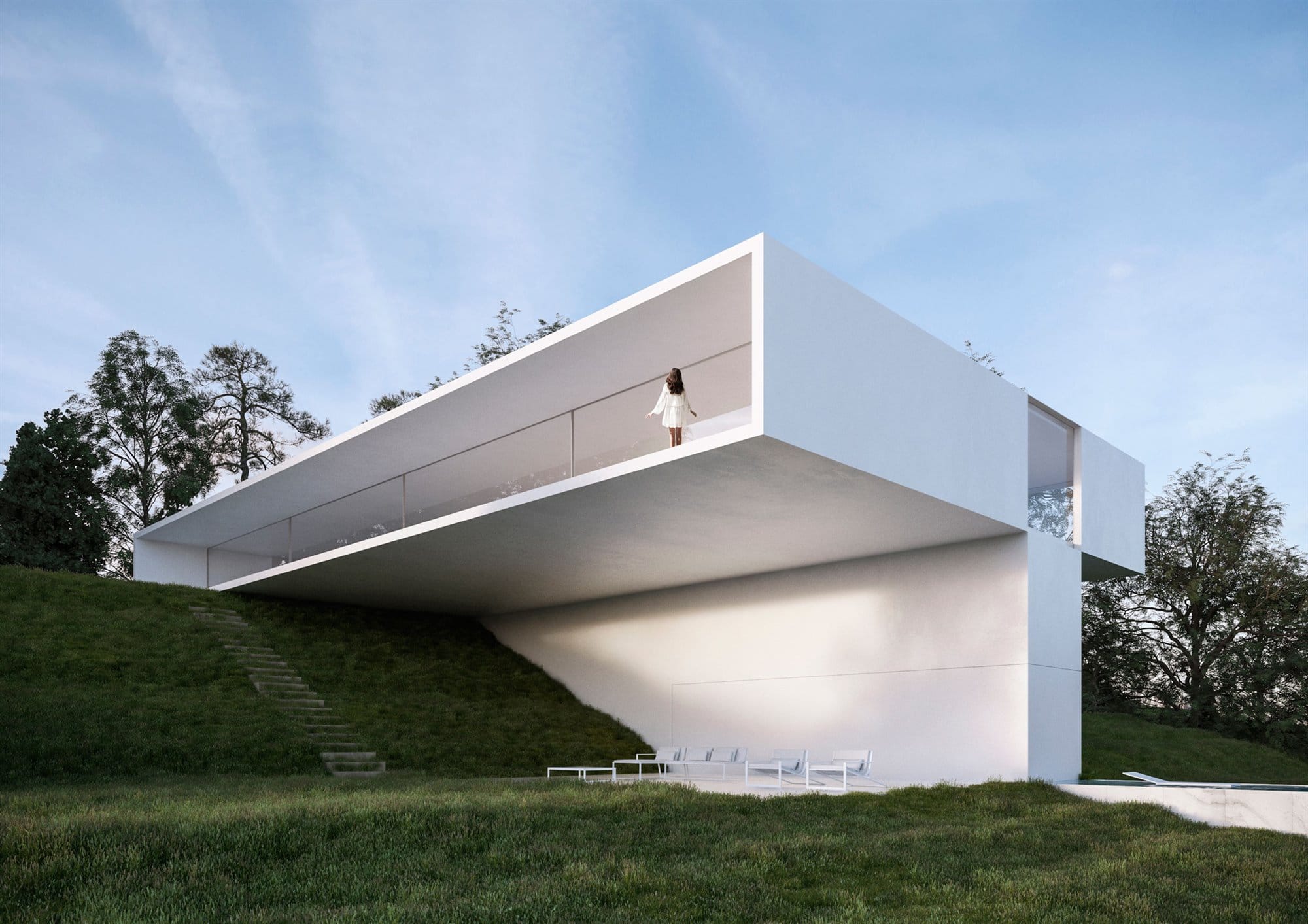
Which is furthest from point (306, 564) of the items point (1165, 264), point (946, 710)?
point (1165, 264)

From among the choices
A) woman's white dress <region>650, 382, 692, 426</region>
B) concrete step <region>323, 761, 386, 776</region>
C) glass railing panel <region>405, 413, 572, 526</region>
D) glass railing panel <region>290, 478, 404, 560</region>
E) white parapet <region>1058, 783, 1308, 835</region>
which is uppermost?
woman's white dress <region>650, 382, 692, 426</region>

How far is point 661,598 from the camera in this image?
1695 centimetres

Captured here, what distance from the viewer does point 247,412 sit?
98.0 ft

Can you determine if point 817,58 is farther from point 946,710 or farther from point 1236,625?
point 1236,625

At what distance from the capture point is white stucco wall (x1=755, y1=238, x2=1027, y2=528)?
873 cm

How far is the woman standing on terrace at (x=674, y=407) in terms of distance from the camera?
9930mm

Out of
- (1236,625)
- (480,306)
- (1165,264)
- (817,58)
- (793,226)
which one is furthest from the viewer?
(480,306)

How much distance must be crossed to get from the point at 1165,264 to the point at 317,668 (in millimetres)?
19410

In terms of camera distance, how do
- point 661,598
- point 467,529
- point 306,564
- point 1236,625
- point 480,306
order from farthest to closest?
point 480,306, point 1236,625, point 661,598, point 306,564, point 467,529

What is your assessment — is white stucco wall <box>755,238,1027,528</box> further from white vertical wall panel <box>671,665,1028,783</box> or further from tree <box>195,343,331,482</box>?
tree <box>195,343,331,482</box>

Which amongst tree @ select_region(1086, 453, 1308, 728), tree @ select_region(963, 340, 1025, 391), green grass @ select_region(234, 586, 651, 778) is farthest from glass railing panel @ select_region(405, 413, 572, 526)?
tree @ select_region(963, 340, 1025, 391)

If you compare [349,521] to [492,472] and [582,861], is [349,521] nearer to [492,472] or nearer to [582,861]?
[492,472]

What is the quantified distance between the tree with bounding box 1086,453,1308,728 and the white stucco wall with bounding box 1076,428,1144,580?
7.96 meters

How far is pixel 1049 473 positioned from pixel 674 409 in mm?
5945
